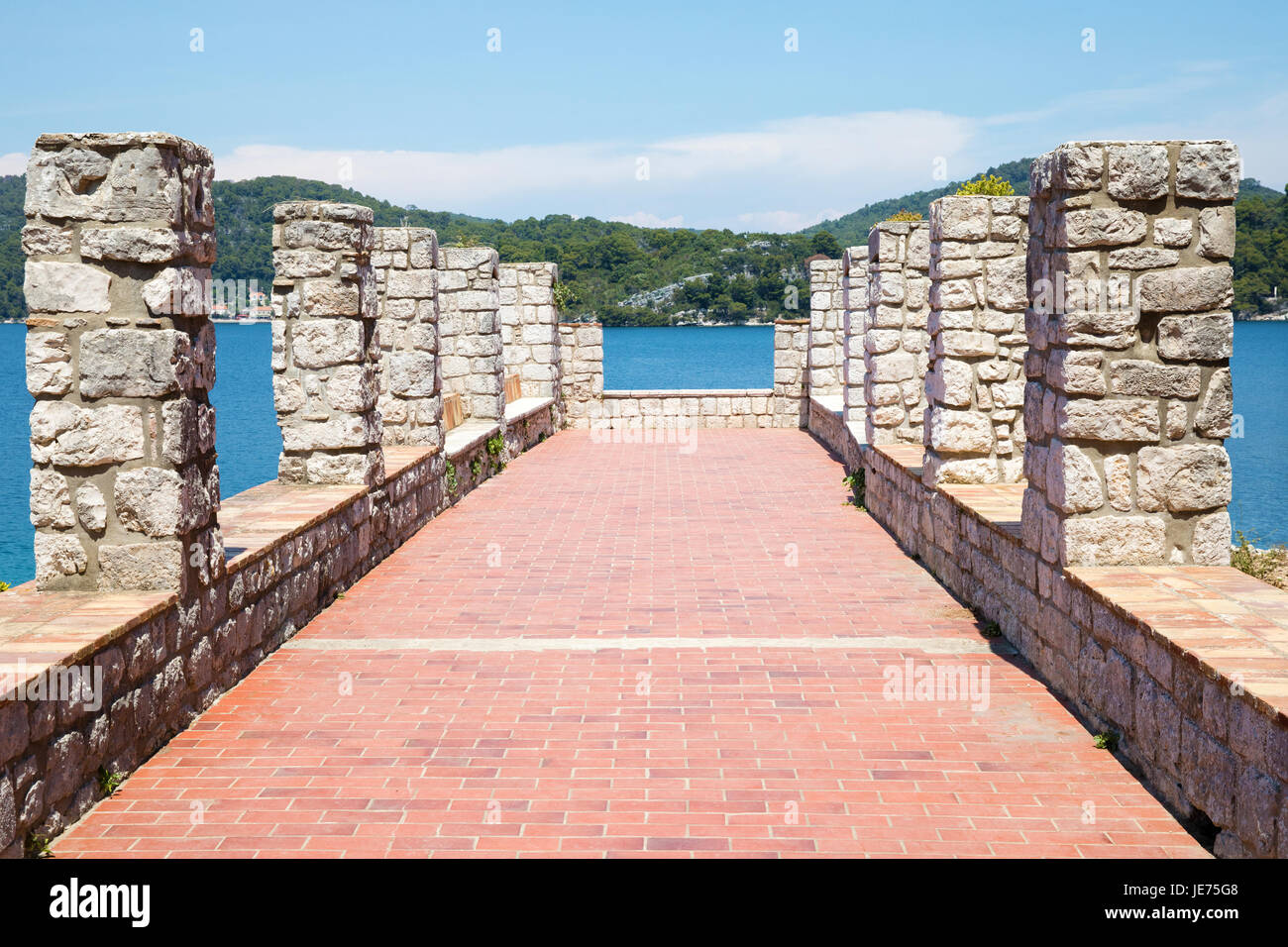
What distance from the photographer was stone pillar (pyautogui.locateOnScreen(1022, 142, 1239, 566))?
5855 mm

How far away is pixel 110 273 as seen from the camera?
18.0 feet

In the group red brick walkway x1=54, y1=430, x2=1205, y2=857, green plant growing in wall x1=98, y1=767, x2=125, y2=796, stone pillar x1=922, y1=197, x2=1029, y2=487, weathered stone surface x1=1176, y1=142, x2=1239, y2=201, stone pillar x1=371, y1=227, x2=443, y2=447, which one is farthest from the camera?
stone pillar x1=371, y1=227, x2=443, y2=447

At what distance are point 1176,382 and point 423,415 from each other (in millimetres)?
8107

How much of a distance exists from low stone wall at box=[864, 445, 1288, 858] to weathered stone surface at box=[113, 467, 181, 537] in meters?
4.59

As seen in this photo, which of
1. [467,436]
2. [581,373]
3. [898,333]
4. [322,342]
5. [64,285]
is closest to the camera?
[64,285]

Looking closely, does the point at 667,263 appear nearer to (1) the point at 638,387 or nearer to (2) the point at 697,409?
(1) the point at 638,387

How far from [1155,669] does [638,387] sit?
202ft

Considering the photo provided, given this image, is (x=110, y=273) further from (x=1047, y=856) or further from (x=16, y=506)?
(x=16, y=506)

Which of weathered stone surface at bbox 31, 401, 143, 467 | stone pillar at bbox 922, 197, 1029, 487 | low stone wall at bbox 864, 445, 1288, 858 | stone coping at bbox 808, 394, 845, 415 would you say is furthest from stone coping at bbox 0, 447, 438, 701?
stone coping at bbox 808, 394, 845, 415

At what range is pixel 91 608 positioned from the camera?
5293 mm

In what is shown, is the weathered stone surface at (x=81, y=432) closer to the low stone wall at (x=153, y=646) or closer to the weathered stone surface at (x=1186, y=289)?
the low stone wall at (x=153, y=646)

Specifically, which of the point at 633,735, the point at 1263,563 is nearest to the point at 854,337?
the point at 1263,563

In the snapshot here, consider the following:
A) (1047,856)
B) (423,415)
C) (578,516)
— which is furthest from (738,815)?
(423,415)

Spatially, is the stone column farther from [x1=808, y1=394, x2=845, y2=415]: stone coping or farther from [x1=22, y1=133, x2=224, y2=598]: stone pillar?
[x1=22, y1=133, x2=224, y2=598]: stone pillar
